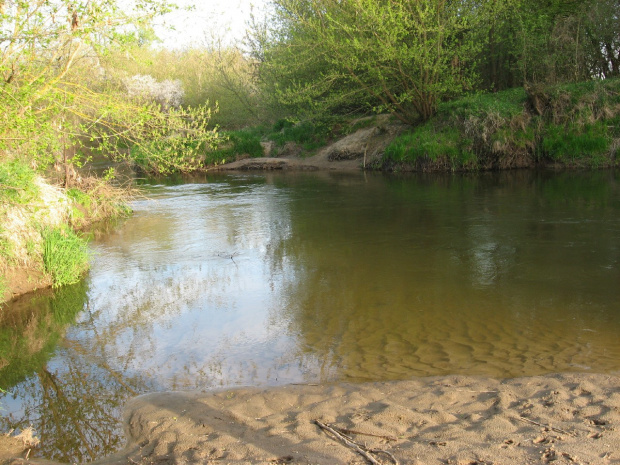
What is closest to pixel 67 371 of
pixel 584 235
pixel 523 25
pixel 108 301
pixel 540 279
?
pixel 108 301

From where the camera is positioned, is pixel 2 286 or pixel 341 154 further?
pixel 341 154

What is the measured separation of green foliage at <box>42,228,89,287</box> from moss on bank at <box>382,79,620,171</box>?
16.3 meters

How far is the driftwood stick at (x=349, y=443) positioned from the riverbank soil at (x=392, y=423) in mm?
15

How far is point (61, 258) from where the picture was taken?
9.51 m

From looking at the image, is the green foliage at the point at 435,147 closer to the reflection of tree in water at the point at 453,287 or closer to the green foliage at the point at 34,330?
the reflection of tree in water at the point at 453,287

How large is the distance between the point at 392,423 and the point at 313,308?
3677mm

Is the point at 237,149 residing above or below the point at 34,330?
above

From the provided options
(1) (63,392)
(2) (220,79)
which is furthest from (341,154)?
(1) (63,392)

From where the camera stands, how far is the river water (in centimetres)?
561

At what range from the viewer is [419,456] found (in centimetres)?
353

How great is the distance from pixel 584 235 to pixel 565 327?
5.21m

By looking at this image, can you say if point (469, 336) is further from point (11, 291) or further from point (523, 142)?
point (523, 142)

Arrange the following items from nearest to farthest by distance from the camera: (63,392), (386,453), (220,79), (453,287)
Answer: (386,453) < (63,392) < (453,287) < (220,79)

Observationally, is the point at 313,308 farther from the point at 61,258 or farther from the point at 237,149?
the point at 237,149
